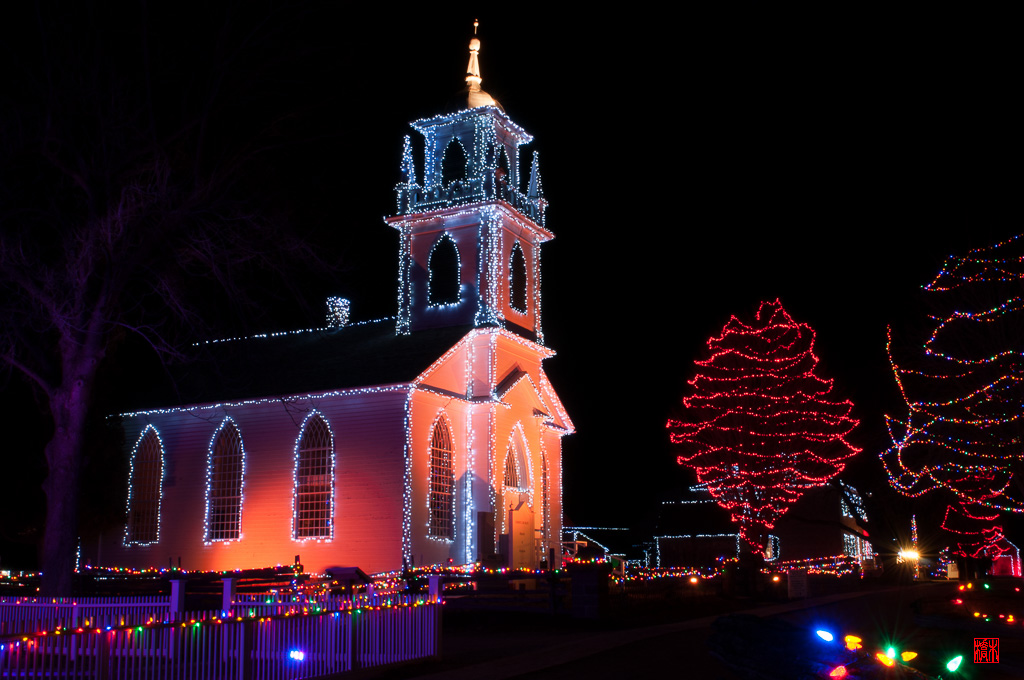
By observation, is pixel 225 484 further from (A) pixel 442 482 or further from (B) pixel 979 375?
(B) pixel 979 375

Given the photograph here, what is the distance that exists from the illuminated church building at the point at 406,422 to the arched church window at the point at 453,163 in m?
0.06

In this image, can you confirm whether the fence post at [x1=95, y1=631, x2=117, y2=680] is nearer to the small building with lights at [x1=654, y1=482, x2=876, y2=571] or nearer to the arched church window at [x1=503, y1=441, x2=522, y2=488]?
the arched church window at [x1=503, y1=441, x2=522, y2=488]

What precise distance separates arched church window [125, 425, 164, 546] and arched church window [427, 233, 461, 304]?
1120 centimetres

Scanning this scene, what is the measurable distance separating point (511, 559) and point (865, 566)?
77.3 ft

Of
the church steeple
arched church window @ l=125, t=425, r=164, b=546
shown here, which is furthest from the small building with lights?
arched church window @ l=125, t=425, r=164, b=546

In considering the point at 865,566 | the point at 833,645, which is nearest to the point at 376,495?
the point at 833,645

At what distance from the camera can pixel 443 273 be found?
119 ft

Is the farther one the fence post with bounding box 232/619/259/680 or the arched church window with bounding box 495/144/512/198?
the arched church window with bounding box 495/144/512/198

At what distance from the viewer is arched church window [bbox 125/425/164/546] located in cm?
3534

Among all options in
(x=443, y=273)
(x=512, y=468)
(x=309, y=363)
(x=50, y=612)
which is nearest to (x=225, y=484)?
(x=309, y=363)

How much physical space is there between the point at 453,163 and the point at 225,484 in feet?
46.1

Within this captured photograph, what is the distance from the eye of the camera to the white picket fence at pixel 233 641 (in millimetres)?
11188

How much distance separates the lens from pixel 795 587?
32219 millimetres

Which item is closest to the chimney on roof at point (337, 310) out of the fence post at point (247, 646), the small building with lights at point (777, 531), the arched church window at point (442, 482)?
the arched church window at point (442, 482)
